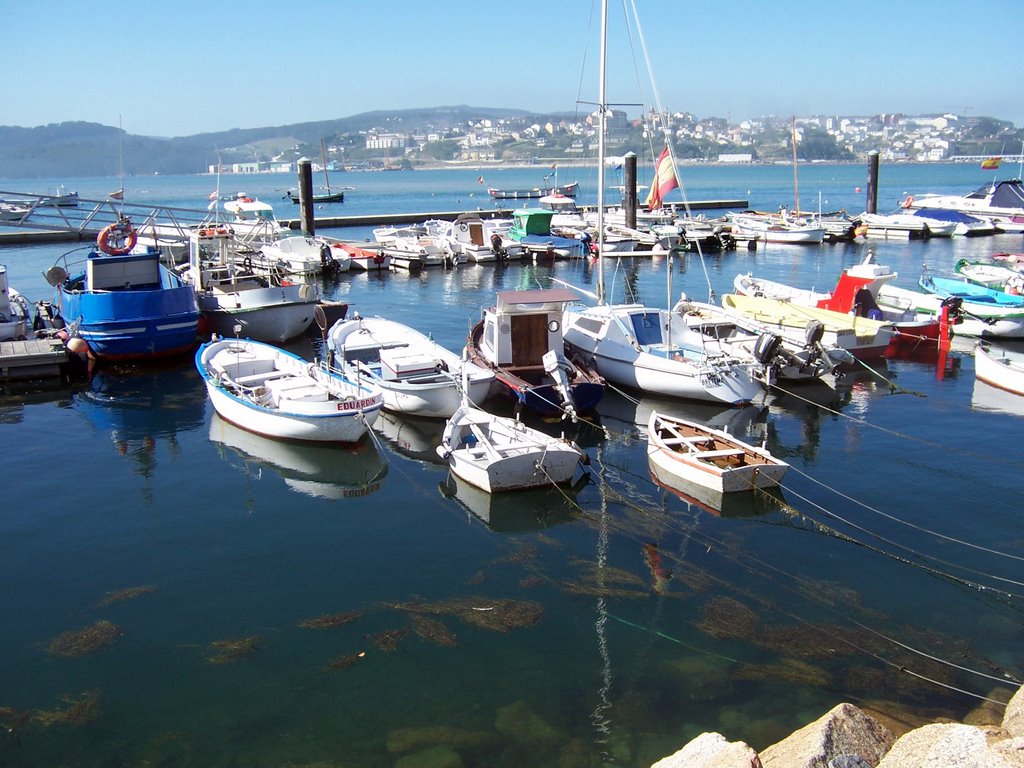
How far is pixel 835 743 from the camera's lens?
6.98 meters

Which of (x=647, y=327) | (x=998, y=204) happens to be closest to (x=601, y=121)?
(x=647, y=327)

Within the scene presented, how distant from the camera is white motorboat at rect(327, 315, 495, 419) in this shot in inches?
728

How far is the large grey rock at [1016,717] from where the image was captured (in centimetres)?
764

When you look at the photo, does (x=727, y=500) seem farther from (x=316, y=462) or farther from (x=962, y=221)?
(x=962, y=221)

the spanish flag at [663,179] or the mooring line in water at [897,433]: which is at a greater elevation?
the spanish flag at [663,179]

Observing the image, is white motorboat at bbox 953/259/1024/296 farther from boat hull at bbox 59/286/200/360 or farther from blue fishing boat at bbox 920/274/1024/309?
boat hull at bbox 59/286/200/360

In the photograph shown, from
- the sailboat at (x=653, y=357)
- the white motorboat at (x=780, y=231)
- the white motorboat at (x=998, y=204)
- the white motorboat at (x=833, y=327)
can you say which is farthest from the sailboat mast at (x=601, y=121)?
the white motorboat at (x=998, y=204)

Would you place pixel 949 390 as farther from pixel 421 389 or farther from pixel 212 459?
pixel 212 459

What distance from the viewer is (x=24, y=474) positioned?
1648 cm

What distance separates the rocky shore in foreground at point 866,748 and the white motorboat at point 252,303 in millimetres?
20789

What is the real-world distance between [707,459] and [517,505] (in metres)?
3.47

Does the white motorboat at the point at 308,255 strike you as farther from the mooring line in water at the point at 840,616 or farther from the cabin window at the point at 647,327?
the mooring line in water at the point at 840,616

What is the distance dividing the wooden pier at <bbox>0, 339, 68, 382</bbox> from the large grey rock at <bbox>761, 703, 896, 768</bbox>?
20.3 m

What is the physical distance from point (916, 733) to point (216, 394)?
15572 millimetres
